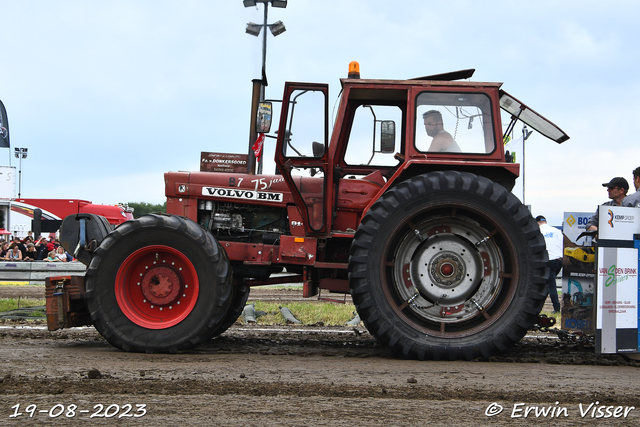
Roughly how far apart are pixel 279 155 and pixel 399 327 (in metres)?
1.84

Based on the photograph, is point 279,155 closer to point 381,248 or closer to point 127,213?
point 381,248

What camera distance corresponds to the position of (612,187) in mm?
5926

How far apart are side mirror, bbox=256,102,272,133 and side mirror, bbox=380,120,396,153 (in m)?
1.33

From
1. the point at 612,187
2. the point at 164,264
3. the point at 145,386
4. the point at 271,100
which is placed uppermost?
the point at 271,100

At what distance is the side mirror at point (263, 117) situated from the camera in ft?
16.0

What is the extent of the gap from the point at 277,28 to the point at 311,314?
7.25 metres

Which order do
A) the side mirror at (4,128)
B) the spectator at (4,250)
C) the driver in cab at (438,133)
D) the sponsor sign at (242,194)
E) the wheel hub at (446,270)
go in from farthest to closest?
1. the side mirror at (4,128)
2. the spectator at (4,250)
3. the sponsor sign at (242,194)
4. the driver in cab at (438,133)
5. the wheel hub at (446,270)

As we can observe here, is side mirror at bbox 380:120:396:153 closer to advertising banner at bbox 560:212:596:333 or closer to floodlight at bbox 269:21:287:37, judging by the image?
advertising banner at bbox 560:212:596:333

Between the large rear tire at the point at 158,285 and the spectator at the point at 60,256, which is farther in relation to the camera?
the spectator at the point at 60,256

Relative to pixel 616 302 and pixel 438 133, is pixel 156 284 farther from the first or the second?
pixel 616 302


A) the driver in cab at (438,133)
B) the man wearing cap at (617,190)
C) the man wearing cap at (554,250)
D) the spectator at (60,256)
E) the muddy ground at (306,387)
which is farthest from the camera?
the spectator at (60,256)

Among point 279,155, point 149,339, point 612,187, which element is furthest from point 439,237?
point 149,339

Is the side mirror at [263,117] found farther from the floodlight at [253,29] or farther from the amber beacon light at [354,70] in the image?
the floodlight at [253,29]

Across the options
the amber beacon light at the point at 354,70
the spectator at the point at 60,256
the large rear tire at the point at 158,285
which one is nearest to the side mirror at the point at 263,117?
the amber beacon light at the point at 354,70
